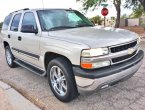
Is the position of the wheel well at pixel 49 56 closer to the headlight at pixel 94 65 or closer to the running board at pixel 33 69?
the running board at pixel 33 69

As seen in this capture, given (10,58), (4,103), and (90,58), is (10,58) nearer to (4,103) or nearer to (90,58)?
(4,103)

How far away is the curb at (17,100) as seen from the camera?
4223 millimetres

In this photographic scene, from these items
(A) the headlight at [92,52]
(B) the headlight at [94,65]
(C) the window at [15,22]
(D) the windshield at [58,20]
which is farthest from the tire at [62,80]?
(C) the window at [15,22]

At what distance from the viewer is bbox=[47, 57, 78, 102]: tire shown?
4.00 m

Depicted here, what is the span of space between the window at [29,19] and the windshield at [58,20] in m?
0.19

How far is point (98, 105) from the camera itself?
417 cm

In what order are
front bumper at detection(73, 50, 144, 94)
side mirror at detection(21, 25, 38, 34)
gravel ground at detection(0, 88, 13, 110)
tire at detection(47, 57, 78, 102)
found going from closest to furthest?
front bumper at detection(73, 50, 144, 94), tire at detection(47, 57, 78, 102), gravel ground at detection(0, 88, 13, 110), side mirror at detection(21, 25, 38, 34)

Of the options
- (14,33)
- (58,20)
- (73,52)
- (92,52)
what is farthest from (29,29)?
(92,52)

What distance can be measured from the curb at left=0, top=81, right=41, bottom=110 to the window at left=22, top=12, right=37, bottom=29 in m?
1.50

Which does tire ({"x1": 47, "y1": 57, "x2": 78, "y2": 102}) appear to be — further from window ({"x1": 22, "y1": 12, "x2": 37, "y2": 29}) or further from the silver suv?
window ({"x1": 22, "y1": 12, "x2": 37, "y2": 29})

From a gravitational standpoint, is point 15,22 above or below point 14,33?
above

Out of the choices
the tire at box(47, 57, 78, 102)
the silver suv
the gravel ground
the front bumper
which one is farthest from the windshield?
the gravel ground

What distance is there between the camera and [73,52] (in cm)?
380

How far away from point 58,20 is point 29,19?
806mm
